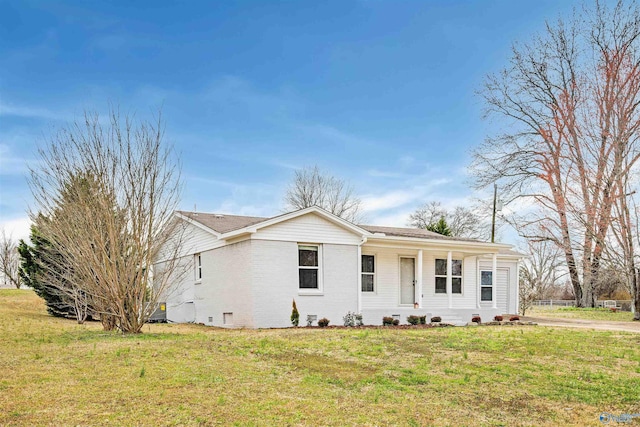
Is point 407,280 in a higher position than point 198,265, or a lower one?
lower

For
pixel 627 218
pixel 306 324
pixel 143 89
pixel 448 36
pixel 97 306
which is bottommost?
pixel 306 324

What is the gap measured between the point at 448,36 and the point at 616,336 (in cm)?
1131

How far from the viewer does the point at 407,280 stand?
64.6ft

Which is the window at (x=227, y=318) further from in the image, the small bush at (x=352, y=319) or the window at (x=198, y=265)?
the small bush at (x=352, y=319)

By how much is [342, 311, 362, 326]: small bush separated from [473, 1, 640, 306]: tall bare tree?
745 centimetres

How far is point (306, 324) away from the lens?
53.0 feet

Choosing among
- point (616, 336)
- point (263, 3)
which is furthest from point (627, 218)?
point (263, 3)

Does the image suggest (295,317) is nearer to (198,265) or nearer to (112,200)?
(198,265)

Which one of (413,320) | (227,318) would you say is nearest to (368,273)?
(413,320)

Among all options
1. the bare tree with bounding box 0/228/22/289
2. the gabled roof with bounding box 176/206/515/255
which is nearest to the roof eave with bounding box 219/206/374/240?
the gabled roof with bounding box 176/206/515/255

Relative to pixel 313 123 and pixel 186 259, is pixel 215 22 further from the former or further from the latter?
pixel 186 259

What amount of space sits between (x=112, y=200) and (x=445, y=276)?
13.5 m

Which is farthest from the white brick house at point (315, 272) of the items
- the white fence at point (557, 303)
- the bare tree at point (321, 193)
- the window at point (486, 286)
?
the white fence at point (557, 303)

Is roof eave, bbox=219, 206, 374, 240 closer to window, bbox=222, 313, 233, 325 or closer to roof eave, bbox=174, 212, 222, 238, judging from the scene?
roof eave, bbox=174, 212, 222, 238
